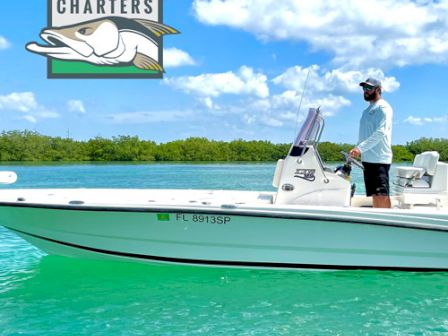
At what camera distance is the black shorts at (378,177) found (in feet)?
17.6

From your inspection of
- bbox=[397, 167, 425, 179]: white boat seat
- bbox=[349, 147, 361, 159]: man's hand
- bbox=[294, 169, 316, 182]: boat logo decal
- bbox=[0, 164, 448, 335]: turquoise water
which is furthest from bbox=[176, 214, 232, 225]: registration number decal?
bbox=[397, 167, 425, 179]: white boat seat

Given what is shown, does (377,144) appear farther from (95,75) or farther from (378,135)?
(95,75)

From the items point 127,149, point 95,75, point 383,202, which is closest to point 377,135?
point 383,202

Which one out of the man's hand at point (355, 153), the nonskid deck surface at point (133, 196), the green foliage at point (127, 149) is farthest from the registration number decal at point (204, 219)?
the green foliage at point (127, 149)

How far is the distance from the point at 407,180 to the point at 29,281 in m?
4.26

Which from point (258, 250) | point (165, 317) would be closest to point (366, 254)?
point (258, 250)

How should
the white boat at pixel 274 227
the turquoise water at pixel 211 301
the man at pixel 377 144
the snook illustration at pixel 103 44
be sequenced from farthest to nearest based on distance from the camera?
the snook illustration at pixel 103 44 < the man at pixel 377 144 < the white boat at pixel 274 227 < the turquoise water at pixel 211 301

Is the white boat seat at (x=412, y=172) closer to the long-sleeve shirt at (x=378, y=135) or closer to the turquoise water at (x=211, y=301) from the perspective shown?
the long-sleeve shirt at (x=378, y=135)

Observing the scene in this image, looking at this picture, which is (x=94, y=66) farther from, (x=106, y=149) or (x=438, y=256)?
(x=106, y=149)

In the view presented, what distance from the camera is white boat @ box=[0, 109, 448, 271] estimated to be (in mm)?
4977

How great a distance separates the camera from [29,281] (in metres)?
5.50

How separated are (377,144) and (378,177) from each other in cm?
35

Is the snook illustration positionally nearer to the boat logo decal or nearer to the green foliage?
the boat logo decal

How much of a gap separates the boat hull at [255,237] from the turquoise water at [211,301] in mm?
179
